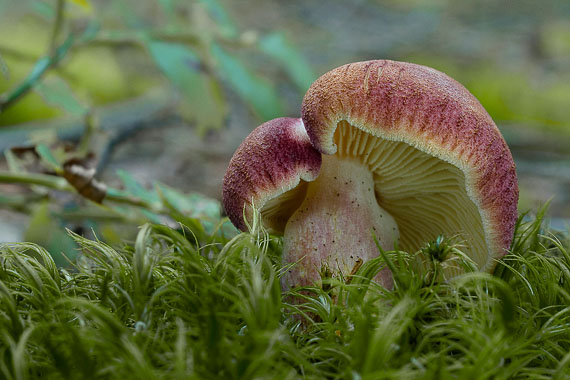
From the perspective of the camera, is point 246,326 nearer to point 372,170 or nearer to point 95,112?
point 372,170

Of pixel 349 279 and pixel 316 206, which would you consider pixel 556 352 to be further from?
pixel 316 206

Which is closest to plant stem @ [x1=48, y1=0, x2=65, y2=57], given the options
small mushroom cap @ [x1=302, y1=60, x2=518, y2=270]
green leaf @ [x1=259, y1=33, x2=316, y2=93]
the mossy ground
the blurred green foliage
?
the blurred green foliage

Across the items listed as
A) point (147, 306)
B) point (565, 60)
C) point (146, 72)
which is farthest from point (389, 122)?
point (565, 60)

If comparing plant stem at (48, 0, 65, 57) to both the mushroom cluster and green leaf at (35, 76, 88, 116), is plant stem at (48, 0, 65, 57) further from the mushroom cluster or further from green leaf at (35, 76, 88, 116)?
the mushroom cluster

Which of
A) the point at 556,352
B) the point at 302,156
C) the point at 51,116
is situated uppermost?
the point at 51,116

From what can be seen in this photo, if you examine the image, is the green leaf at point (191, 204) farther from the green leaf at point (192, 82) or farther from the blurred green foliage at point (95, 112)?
the green leaf at point (192, 82)

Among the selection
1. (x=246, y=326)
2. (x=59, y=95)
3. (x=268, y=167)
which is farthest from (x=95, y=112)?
(x=246, y=326)
